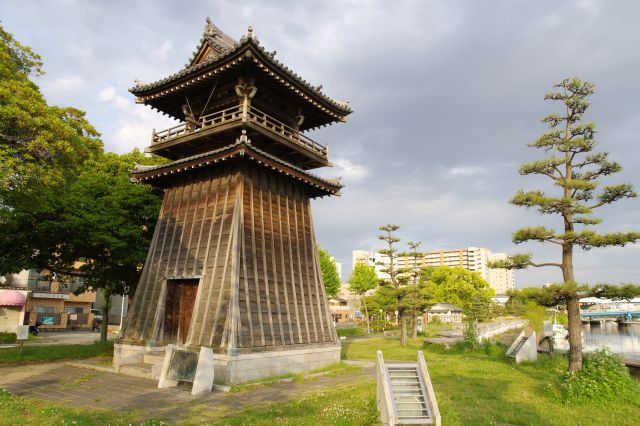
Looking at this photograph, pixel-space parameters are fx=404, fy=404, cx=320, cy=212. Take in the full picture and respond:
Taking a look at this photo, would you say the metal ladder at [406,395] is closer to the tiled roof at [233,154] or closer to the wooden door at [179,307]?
the tiled roof at [233,154]

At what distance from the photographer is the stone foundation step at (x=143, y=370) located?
49.8 ft

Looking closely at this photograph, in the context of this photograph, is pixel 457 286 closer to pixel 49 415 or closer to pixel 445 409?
pixel 445 409

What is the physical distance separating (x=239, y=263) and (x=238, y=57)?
818 cm

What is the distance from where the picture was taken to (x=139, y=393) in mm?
12773

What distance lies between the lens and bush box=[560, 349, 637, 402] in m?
11.9

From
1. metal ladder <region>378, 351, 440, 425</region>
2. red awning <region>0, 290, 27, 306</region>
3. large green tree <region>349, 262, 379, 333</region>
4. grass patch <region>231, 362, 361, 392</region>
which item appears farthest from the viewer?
large green tree <region>349, 262, 379, 333</region>

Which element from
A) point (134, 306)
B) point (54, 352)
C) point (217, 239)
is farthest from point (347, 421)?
point (54, 352)

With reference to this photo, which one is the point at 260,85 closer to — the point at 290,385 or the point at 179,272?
the point at 179,272

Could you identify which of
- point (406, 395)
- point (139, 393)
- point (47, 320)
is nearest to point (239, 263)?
point (139, 393)

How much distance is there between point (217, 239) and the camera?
16.7 metres

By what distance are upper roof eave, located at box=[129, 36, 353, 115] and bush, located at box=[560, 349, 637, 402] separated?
14873mm

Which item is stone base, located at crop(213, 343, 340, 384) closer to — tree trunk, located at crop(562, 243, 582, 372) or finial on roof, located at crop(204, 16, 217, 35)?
tree trunk, located at crop(562, 243, 582, 372)

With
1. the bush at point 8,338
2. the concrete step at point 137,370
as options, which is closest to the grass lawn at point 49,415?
the concrete step at point 137,370

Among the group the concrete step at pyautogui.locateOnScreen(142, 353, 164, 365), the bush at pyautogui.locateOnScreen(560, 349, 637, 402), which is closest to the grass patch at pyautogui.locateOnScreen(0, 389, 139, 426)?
the concrete step at pyautogui.locateOnScreen(142, 353, 164, 365)
